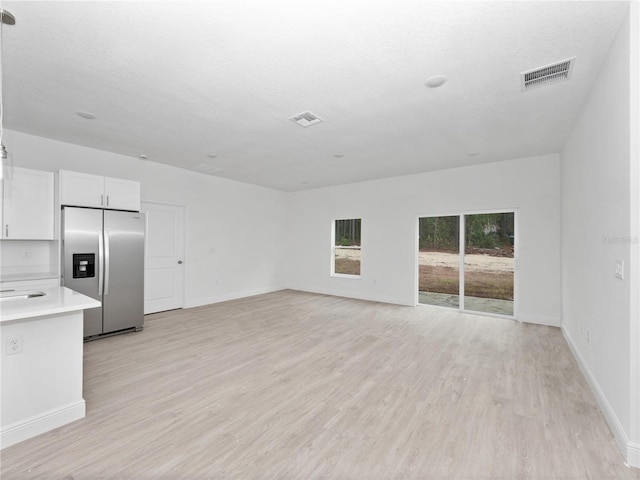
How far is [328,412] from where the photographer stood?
7.68 feet

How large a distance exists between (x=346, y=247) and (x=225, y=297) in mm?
3126

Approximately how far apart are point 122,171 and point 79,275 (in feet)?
6.51

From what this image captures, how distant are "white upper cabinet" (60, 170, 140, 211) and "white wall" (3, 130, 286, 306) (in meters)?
0.76

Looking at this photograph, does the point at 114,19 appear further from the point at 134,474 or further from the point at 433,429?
the point at 433,429

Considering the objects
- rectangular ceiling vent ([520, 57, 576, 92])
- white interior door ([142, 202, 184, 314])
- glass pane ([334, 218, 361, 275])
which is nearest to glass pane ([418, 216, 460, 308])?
glass pane ([334, 218, 361, 275])

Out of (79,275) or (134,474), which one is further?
(79,275)

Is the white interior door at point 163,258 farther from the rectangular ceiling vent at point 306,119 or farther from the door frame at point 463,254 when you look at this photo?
the door frame at point 463,254

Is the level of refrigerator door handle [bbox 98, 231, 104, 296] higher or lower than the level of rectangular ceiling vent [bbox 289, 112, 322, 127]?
lower

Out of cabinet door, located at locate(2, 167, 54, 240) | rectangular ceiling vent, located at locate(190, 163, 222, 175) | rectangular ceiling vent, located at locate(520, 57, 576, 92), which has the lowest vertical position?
cabinet door, located at locate(2, 167, 54, 240)

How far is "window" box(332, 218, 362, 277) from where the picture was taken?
7.14 meters

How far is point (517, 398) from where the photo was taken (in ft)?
8.39

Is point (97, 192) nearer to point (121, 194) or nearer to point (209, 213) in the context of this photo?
point (121, 194)

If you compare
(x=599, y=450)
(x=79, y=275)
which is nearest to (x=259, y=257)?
(x=79, y=275)

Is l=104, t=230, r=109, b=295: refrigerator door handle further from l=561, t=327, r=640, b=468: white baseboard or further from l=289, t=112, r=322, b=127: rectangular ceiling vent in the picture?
l=561, t=327, r=640, b=468: white baseboard
